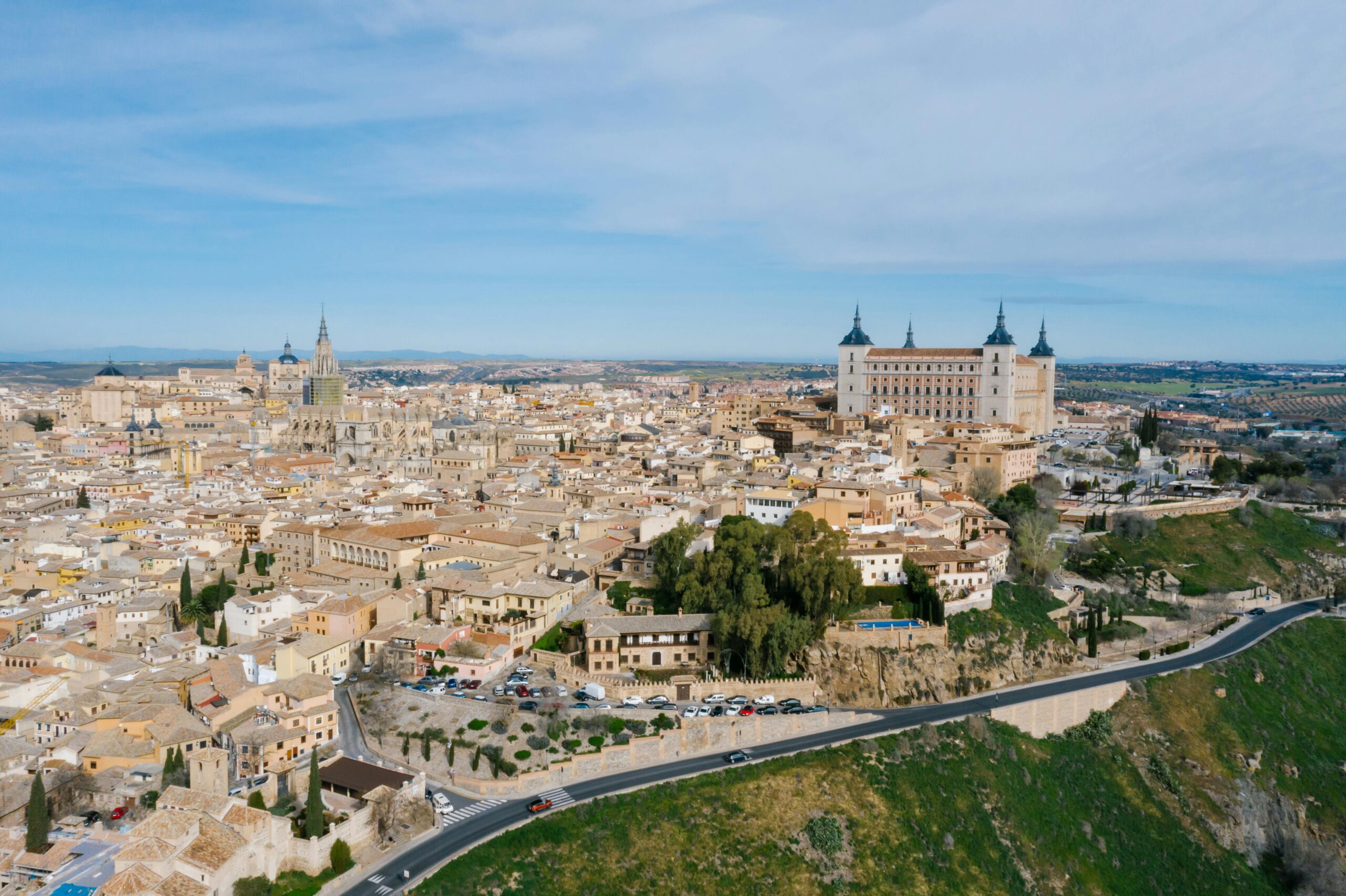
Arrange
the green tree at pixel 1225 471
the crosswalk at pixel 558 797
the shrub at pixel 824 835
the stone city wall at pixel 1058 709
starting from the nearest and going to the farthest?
the crosswalk at pixel 558 797
the shrub at pixel 824 835
the stone city wall at pixel 1058 709
the green tree at pixel 1225 471

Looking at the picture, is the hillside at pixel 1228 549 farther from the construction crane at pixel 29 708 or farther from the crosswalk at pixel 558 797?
the construction crane at pixel 29 708

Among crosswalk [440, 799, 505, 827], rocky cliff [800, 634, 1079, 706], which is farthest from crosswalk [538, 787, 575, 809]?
rocky cliff [800, 634, 1079, 706]

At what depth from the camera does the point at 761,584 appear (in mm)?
37406

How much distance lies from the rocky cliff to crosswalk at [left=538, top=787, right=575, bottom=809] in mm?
11104

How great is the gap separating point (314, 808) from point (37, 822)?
23.4 feet

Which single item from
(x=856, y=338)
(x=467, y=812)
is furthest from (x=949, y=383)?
(x=467, y=812)

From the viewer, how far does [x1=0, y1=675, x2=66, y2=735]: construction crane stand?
32.5 m

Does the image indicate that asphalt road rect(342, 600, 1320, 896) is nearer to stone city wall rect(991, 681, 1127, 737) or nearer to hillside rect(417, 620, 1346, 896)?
stone city wall rect(991, 681, 1127, 737)

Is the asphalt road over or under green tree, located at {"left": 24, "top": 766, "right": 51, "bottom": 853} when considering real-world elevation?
under

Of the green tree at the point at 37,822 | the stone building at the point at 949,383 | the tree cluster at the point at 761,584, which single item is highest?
the stone building at the point at 949,383

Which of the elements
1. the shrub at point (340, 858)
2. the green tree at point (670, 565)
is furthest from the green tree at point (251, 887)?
the green tree at point (670, 565)

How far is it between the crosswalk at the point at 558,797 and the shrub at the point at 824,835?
682 centimetres

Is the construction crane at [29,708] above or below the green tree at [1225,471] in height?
below

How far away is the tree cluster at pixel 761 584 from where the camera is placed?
3578cm
